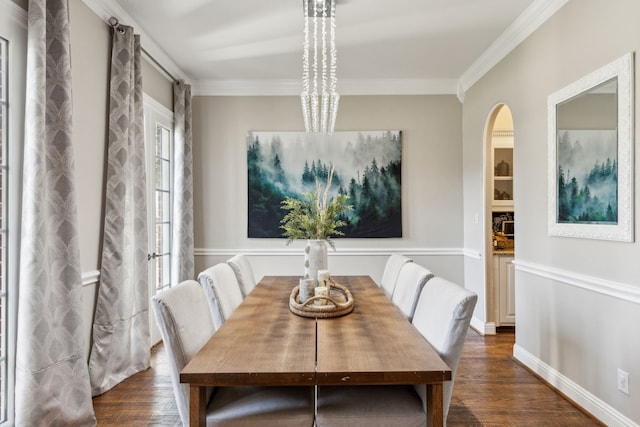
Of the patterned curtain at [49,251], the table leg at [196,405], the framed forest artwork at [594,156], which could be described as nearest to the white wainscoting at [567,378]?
the framed forest artwork at [594,156]

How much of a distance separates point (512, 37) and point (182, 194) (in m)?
3.46

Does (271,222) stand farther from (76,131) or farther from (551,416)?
(551,416)

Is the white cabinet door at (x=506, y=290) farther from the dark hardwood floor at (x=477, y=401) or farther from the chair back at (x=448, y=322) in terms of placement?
the chair back at (x=448, y=322)

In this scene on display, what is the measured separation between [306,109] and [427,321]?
5.34 ft

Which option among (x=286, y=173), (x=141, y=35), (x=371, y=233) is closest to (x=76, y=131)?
(x=141, y=35)

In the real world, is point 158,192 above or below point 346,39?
below

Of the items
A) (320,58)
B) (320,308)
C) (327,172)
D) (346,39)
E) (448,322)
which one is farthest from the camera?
(327,172)

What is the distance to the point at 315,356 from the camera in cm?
161

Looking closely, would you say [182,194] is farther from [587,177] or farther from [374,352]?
[587,177]

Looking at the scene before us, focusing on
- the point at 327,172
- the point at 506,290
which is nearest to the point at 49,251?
the point at 327,172

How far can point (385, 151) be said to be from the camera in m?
4.85

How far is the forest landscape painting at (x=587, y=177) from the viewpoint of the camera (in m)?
2.40

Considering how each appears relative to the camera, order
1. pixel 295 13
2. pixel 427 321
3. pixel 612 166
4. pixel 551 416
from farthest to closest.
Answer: pixel 295 13
pixel 551 416
pixel 612 166
pixel 427 321

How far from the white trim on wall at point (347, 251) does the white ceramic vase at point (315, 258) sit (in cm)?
214
